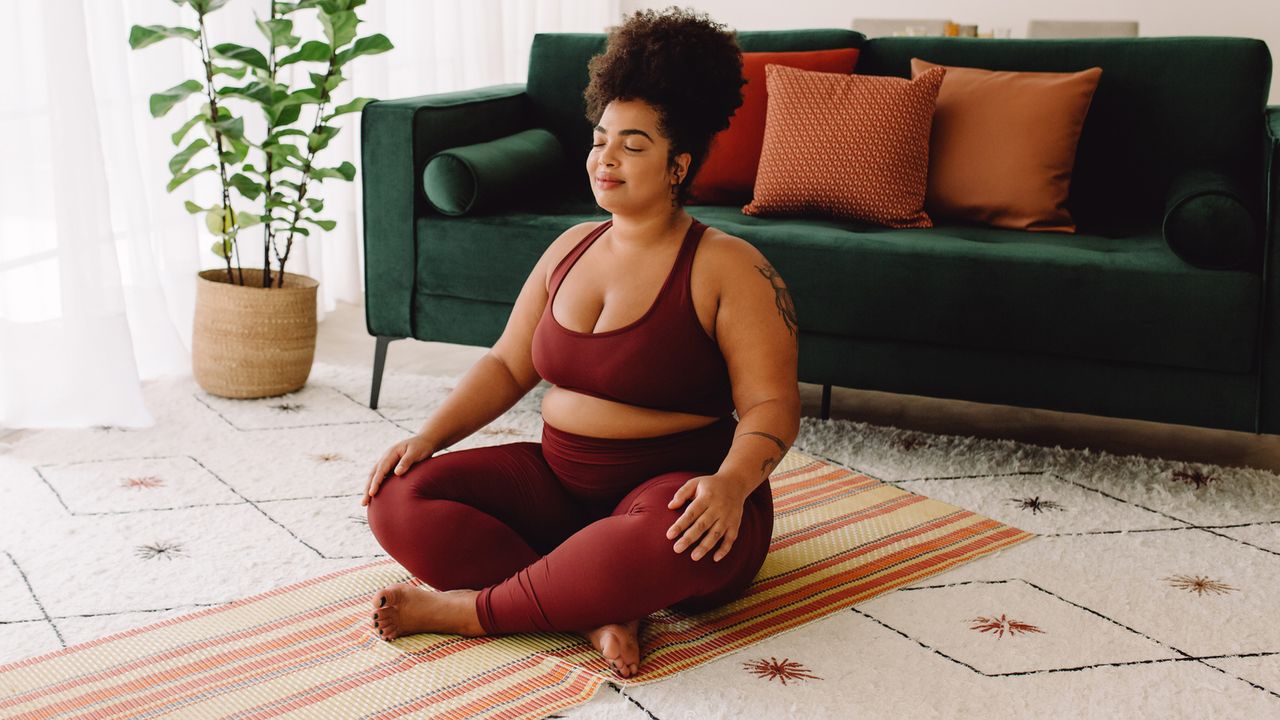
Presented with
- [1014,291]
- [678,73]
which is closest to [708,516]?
[678,73]

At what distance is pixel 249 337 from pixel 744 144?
1150mm

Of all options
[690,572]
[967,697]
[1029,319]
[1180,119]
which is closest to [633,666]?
[690,572]

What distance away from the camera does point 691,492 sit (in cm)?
149

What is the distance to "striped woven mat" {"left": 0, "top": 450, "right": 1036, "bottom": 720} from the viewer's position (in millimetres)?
1471

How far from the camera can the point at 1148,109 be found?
270 centimetres

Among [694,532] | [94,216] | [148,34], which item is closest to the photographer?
[694,532]

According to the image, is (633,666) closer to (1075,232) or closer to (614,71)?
(614,71)

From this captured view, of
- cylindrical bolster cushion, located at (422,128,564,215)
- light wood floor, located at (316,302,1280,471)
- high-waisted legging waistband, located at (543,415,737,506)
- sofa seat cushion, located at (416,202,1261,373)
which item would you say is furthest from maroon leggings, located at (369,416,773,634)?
light wood floor, located at (316,302,1280,471)

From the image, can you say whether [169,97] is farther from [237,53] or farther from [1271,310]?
[1271,310]

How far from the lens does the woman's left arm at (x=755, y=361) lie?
1.54 meters

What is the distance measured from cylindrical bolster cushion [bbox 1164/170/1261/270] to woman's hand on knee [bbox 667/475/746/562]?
1.14 m

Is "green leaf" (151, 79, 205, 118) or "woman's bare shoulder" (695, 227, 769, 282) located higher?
"green leaf" (151, 79, 205, 118)

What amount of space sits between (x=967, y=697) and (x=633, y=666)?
403 mm

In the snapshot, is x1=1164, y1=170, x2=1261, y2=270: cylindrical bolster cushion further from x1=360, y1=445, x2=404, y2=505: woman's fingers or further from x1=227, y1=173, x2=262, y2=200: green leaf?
x1=227, y1=173, x2=262, y2=200: green leaf
